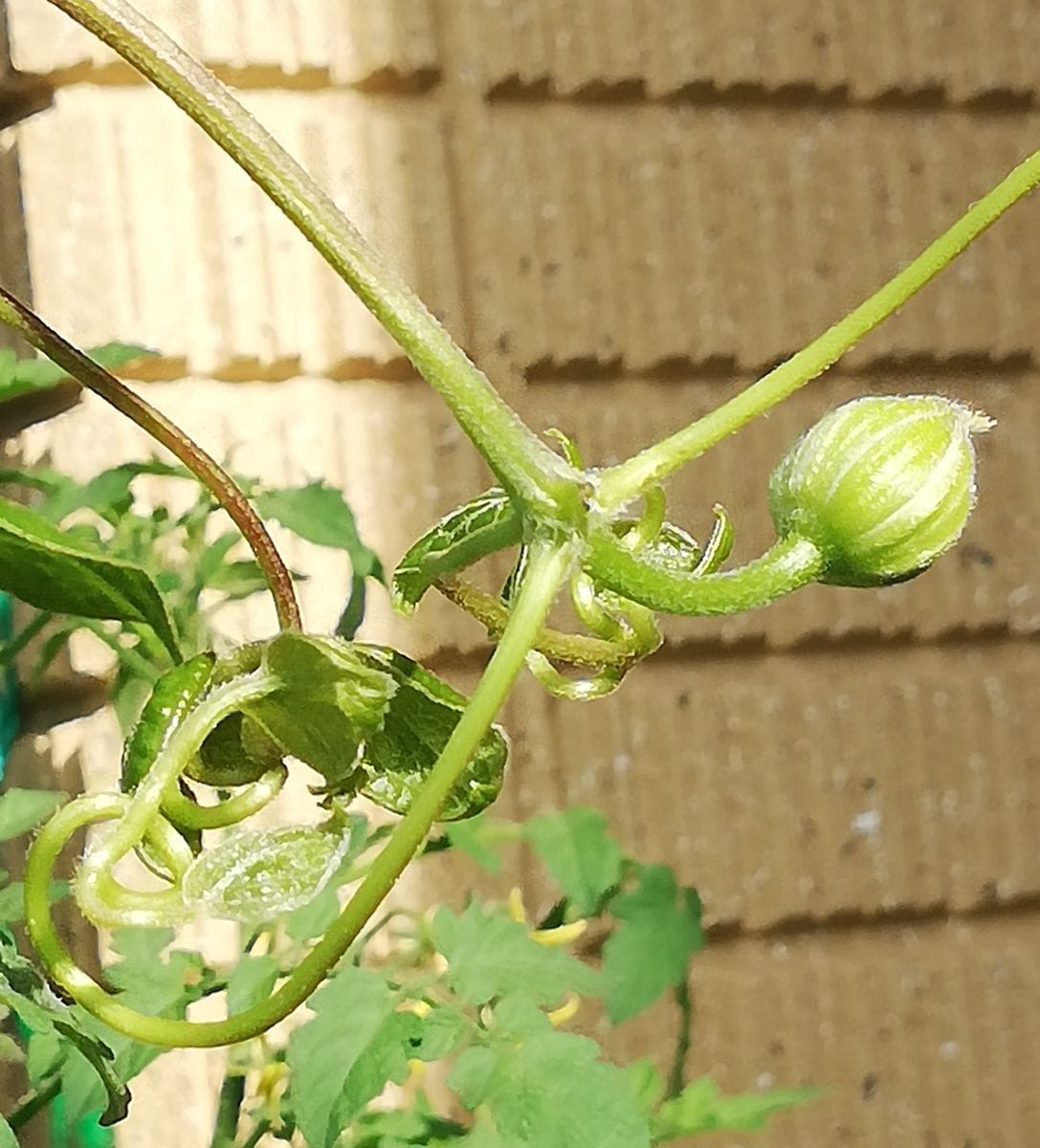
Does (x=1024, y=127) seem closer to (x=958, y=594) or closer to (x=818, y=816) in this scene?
(x=958, y=594)

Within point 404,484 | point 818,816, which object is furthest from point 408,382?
point 818,816

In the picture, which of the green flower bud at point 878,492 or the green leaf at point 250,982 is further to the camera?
the green leaf at point 250,982

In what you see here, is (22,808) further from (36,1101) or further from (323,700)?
(323,700)

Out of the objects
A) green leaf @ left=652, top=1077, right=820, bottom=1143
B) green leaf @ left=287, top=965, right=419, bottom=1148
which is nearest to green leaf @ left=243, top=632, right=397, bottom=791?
green leaf @ left=287, top=965, right=419, bottom=1148

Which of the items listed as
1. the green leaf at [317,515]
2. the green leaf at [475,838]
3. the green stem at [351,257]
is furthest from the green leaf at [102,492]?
the green stem at [351,257]

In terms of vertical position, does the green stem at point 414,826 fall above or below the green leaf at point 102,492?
below

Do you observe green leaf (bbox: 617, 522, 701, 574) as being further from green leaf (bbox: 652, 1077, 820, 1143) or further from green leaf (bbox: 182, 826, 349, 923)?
green leaf (bbox: 652, 1077, 820, 1143)

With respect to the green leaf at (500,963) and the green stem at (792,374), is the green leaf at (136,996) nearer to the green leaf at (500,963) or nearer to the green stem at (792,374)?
the green leaf at (500,963)
